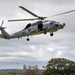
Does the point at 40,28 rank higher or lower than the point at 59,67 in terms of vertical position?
higher

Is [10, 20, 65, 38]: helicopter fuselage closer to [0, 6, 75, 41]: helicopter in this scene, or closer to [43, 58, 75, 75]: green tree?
[0, 6, 75, 41]: helicopter

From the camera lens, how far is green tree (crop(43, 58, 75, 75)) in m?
147

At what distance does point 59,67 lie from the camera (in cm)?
15012

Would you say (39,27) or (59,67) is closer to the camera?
(39,27)

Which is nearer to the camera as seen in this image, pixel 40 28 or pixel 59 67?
pixel 40 28

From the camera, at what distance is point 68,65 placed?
153 meters

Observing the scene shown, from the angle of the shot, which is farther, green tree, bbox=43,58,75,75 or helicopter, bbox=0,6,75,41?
green tree, bbox=43,58,75,75

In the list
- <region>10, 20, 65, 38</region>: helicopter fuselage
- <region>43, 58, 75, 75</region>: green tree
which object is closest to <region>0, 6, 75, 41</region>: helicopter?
<region>10, 20, 65, 38</region>: helicopter fuselage

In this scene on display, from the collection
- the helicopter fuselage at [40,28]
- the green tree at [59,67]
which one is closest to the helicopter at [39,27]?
the helicopter fuselage at [40,28]

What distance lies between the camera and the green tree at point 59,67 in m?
147

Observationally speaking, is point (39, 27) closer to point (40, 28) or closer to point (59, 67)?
point (40, 28)

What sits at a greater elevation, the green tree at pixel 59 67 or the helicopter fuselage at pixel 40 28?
the helicopter fuselage at pixel 40 28

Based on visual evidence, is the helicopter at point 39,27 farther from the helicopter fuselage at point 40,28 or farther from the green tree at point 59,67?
the green tree at point 59,67

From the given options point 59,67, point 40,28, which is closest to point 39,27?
point 40,28
